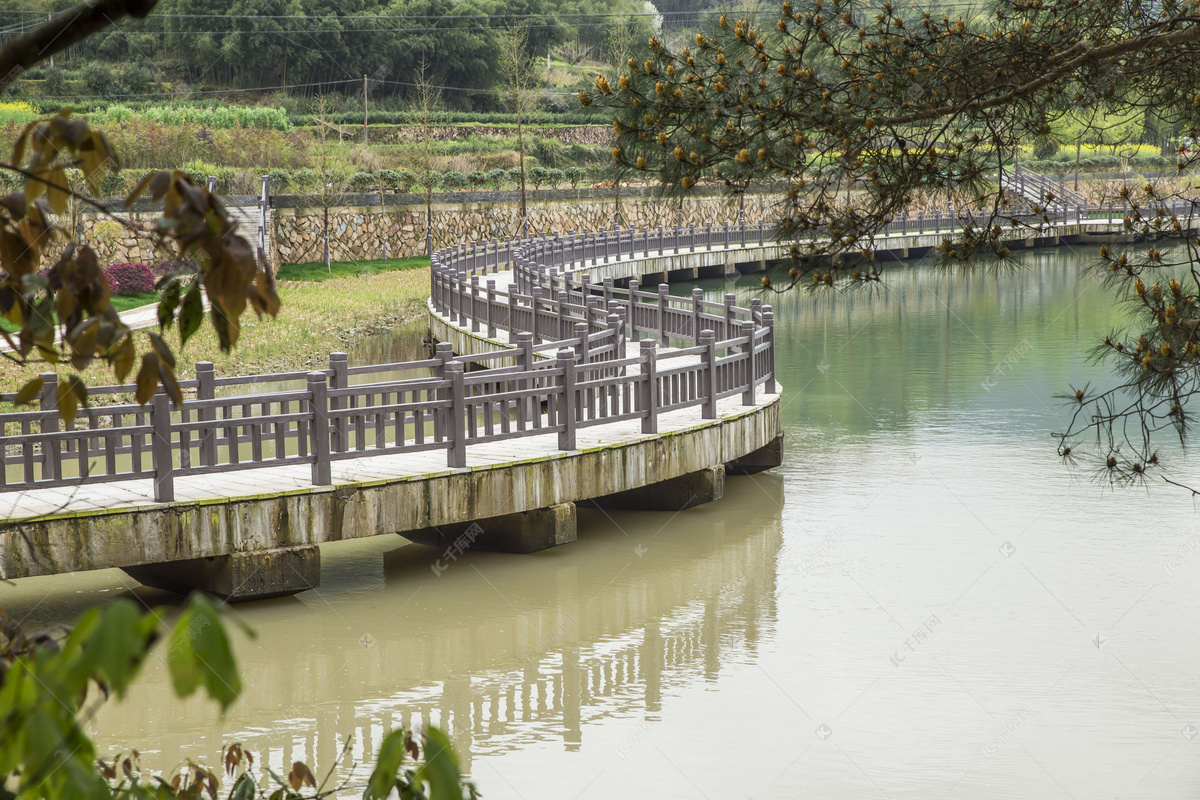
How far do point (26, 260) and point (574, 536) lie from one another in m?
9.70

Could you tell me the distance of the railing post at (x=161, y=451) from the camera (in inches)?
360

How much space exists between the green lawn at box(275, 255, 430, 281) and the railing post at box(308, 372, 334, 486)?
25.1 meters

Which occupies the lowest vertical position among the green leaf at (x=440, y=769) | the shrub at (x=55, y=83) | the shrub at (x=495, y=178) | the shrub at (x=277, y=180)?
the green leaf at (x=440, y=769)

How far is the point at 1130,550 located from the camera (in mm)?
11758

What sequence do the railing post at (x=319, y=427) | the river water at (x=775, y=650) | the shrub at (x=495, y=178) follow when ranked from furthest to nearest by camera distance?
1. the shrub at (x=495, y=178)
2. the railing post at (x=319, y=427)
3. the river water at (x=775, y=650)

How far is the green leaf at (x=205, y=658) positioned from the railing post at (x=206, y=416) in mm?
8245

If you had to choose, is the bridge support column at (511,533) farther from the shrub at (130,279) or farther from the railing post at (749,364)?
the shrub at (130,279)

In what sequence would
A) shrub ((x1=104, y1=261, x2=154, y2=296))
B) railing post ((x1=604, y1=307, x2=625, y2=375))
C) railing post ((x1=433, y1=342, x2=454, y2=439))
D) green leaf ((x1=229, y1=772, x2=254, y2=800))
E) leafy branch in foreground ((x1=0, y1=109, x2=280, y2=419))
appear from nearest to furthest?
leafy branch in foreground ((x1=0, y1=109, x2=280, y2=419)) < green leaf ((x1=229, y1=772, x2=254, y2=800)) < railing post ((x1=433, y1=342, x2=454, y2=439)) < railing post ((x1=604, y1=307, x2=625, y2=375)) < shrub ((x1=104, y1=261, x2=154, y2=296))

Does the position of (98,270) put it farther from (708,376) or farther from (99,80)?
(99,80)

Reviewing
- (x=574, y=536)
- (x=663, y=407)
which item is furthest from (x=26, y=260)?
(x=663, y=407)

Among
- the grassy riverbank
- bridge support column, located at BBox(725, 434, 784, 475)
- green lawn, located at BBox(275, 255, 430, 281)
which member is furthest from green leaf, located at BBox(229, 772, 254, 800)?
green lawn, located at BBox(275, 255, 430, 281)

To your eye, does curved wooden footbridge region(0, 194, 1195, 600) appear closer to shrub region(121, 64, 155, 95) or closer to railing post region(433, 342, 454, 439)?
railing post region(433, 342, 454, 439)

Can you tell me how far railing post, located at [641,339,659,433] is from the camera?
12.2 metres

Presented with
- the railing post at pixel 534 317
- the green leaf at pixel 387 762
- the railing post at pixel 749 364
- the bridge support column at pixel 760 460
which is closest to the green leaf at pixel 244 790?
the green leaf at pixel 387 762
